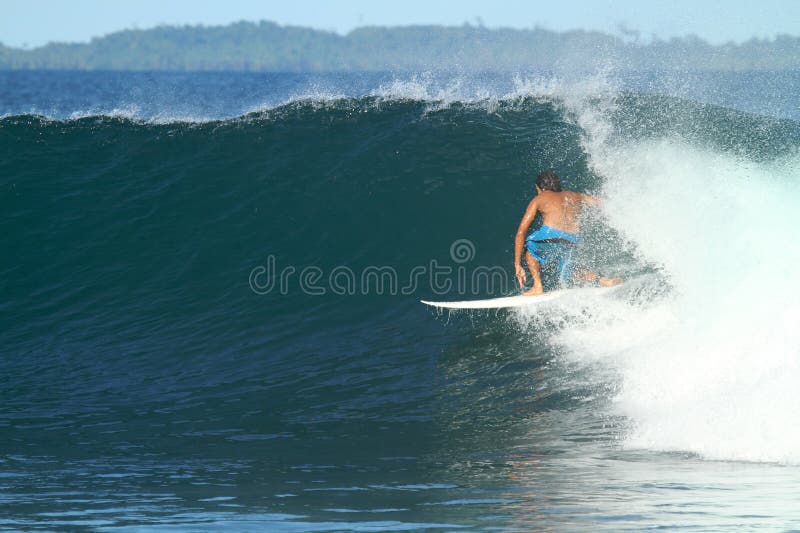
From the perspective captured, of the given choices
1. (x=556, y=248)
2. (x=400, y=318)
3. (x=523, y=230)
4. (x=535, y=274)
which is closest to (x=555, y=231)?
(x=556, y=248)

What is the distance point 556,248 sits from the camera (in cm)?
870

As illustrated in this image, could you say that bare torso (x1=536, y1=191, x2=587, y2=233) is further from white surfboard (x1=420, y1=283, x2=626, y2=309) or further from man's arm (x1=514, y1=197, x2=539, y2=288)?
white surfboard (x1=420, y1=283, x2=626, y2=309)

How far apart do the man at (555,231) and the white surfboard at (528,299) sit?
0.10 meters

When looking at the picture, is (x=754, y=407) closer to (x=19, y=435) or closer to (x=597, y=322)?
(x=597, y=322)

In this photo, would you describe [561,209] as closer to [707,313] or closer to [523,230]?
[523,230]

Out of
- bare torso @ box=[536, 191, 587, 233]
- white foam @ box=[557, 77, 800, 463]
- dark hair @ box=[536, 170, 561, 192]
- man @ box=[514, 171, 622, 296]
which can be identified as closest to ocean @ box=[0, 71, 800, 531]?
white foam @ box=[557, 77, 800, 463]

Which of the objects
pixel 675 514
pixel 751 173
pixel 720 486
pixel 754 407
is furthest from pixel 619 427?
pixel 751 173

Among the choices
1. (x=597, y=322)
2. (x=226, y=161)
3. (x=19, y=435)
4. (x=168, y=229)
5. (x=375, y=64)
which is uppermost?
(x=375, y=64)

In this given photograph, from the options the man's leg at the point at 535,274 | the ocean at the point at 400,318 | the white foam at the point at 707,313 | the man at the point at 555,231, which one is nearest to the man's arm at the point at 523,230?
the man at the point at 555,231

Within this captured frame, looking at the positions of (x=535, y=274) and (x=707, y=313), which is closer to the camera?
(x=707, y=313)

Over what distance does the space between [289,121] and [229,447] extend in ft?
30.0

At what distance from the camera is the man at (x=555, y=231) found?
8.62 metres

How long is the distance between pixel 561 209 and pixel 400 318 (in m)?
2.02

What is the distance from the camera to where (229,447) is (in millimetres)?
6234
